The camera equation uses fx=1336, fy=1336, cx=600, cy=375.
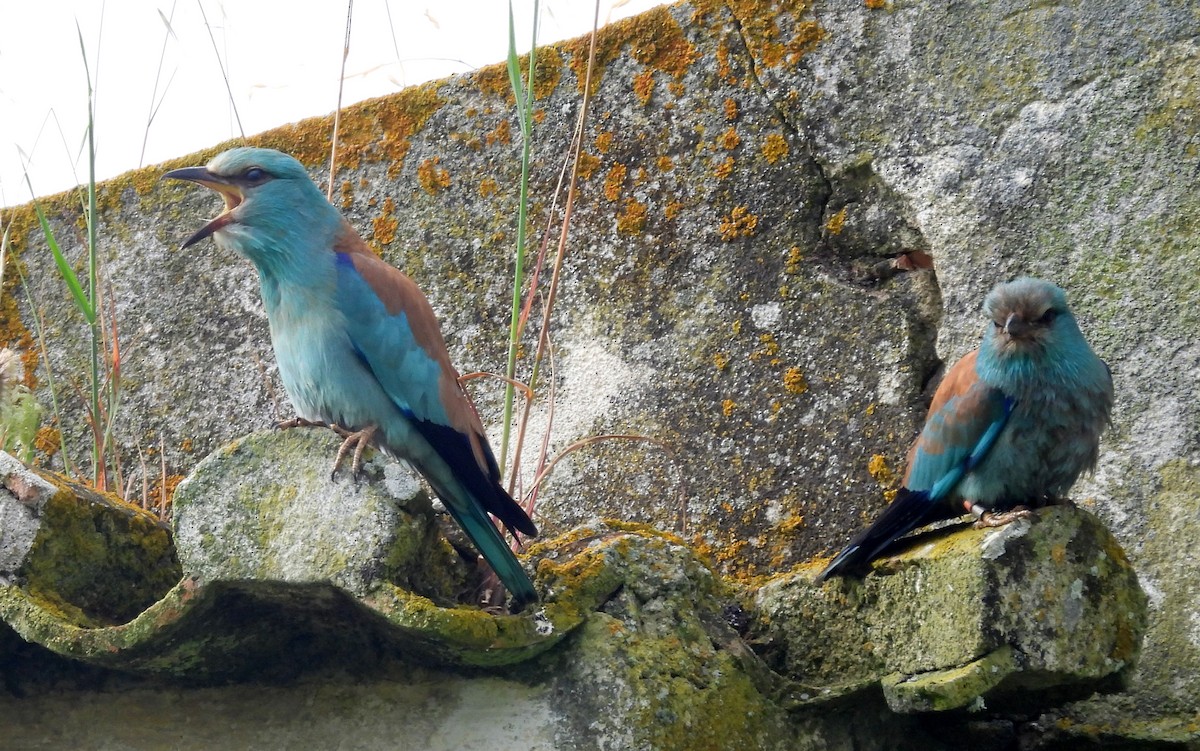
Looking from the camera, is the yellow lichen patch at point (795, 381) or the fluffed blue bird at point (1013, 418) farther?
the yellow lichen patch at point (795, 381)

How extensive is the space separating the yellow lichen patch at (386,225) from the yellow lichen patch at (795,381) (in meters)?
1.19

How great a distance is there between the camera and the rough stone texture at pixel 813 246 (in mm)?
2744

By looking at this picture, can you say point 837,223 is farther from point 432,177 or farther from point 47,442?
Result: point 47,442

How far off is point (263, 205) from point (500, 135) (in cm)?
76

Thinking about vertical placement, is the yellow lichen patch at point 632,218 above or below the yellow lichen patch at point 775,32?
below

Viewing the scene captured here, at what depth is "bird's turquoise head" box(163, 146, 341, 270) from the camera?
Result: 3.03 metres

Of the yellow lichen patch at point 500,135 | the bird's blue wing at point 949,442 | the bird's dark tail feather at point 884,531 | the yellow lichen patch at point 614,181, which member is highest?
the yellow lichen patch at point 500,135

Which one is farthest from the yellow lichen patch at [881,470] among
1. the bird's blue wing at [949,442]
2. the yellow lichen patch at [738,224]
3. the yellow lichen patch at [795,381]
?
the yellow lichen patch at [738,224]

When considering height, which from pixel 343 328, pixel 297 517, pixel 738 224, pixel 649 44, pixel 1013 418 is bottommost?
pixel 1013 418

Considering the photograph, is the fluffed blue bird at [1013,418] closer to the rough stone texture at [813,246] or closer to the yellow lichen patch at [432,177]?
the rough stone texture at [813,246]

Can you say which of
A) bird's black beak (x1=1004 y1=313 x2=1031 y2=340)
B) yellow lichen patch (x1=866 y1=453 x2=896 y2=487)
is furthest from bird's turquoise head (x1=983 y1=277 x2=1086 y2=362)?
yellow lichen patch (x1=866 y1=453 x2=896 y2=487)

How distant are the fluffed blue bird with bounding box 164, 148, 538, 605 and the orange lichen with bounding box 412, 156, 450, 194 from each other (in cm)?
46

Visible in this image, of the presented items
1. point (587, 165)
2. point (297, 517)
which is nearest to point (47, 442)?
point (587, 165)

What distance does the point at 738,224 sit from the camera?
315cm
